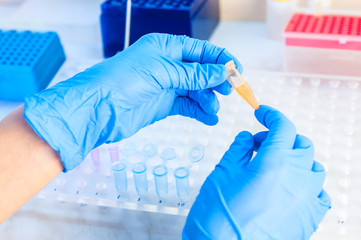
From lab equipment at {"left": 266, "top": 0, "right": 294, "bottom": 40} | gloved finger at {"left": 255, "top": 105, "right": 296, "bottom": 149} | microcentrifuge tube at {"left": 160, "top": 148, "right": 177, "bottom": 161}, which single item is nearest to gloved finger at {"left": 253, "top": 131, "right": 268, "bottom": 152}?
gloved finger at {"left": 255, "top": 105, "right": 296, "bottom": 149}

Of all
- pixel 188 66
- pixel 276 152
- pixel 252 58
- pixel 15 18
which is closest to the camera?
pixel 276 152

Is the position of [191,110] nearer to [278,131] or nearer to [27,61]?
[278,131]

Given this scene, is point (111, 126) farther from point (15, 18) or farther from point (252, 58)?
point (15, 18)

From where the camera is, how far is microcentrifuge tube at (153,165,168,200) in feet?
3.66

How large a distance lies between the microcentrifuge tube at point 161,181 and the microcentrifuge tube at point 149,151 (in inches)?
3.7

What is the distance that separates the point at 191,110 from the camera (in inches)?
47.5

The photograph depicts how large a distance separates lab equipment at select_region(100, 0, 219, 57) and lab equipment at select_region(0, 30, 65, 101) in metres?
0.18

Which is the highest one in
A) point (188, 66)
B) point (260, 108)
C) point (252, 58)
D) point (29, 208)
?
point (188, 66)

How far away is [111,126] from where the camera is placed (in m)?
1.06

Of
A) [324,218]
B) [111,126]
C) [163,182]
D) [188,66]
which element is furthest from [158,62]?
[324,218]

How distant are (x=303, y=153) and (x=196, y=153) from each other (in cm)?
32

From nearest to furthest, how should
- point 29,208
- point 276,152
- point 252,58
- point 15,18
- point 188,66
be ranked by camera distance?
point 276,152
point 188,66
point 29,208
point 252,58
point 15,18

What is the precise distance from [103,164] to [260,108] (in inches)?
17.5

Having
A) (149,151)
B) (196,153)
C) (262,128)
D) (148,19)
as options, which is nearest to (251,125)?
(262,128)
